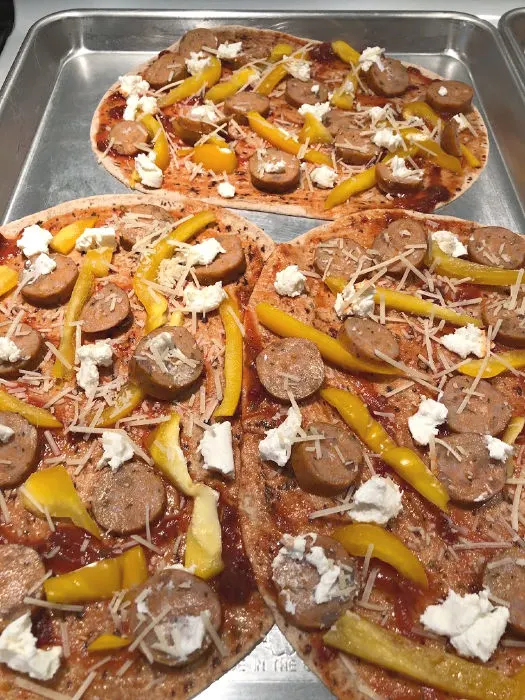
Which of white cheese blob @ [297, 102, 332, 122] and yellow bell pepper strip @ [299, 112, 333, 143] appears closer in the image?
yellow bell pepper strip @ [299, 112, 333, 143]

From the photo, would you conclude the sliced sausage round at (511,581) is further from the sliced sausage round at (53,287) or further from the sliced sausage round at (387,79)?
the sliced sausage round at (387,79)

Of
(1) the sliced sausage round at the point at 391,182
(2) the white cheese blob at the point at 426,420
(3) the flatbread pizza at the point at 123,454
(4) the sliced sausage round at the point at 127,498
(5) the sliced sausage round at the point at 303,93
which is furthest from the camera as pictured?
(5) the sliced sausage round at the point at 303,93

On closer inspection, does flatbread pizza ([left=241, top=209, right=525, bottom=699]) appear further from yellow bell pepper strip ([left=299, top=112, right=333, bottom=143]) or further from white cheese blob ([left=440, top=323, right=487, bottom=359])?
yellow bell pepper strip ([left=299, top=112, right=333, bottom=143])

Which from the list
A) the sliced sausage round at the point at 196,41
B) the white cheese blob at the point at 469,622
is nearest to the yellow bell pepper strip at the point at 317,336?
the white cheese blob at the point at 469,622

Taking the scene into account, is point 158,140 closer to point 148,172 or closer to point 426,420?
point 148,172

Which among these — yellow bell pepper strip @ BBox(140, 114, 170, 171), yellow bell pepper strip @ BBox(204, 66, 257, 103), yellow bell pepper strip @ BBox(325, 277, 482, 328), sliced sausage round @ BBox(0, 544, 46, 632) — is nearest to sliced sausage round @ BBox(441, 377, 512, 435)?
yellow bell pepper strip @ BBox(325, 277, 482, 328)

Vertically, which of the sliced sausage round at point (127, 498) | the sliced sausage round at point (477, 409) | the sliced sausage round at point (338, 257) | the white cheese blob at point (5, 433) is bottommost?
the sliced sausage round at point (127, 498)

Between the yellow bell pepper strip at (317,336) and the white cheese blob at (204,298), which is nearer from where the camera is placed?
the yellow bell pepper strip at (317,336)
